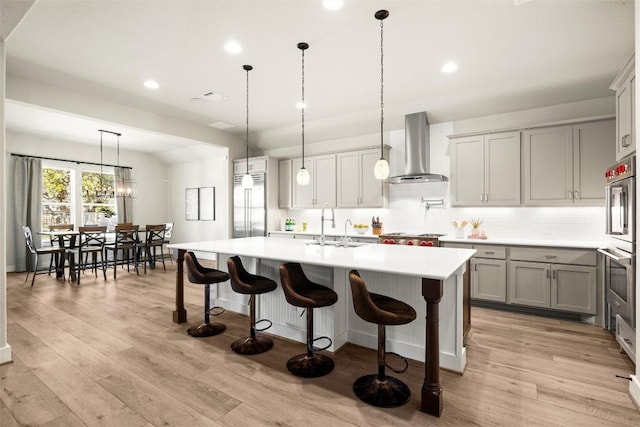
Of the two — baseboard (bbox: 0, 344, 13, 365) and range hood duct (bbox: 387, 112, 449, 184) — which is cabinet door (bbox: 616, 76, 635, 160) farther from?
baseboard (bbox: 0, 344, 13, 365)

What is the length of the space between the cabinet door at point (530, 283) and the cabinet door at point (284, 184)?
13.2ft

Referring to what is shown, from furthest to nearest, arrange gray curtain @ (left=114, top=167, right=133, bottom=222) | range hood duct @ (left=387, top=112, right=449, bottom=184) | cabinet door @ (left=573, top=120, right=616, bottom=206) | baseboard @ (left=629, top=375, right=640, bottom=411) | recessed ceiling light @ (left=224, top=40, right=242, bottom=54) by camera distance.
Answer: gray curtain @ (left=114, top=167, right=133, bottom=222) < range hood duct @ (left=387, top=112, right=449, bottom=184) < cabinet door @ (left=573, top=120, right=616, bottom=206) < recessed ceiling light @ (left=224, top=40, right=242, bottom=54) < baseboard @ (left=629, top=375, right=640, bottom=411)

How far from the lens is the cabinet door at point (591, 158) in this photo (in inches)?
150

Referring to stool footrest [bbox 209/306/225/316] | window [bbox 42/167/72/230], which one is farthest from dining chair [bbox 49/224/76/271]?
stool footrest [bbox 209/306/225/316]

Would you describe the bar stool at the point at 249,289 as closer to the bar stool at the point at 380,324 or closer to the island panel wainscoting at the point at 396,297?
the island panel wainscoting at the point at 396,297

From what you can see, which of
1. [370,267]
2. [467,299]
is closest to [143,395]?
[370,267]

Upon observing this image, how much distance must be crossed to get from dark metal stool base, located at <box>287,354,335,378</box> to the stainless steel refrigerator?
12.7 ft

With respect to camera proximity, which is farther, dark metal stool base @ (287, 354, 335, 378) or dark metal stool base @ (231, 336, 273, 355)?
dark metal stool base @ (231, 336, 273, 355)

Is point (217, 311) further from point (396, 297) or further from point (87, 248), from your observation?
point (87, 248)

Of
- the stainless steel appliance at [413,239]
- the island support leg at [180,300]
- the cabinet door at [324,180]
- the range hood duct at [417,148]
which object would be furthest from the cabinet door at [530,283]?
the island support leg at [180,300]

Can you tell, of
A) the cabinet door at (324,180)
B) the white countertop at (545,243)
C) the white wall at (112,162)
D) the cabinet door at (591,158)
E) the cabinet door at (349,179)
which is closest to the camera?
the white countertop at (545,243)

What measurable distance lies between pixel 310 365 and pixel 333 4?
9.49 feet

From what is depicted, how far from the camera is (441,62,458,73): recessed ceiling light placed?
3537mm

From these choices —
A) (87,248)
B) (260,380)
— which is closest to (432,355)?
(260,380)
